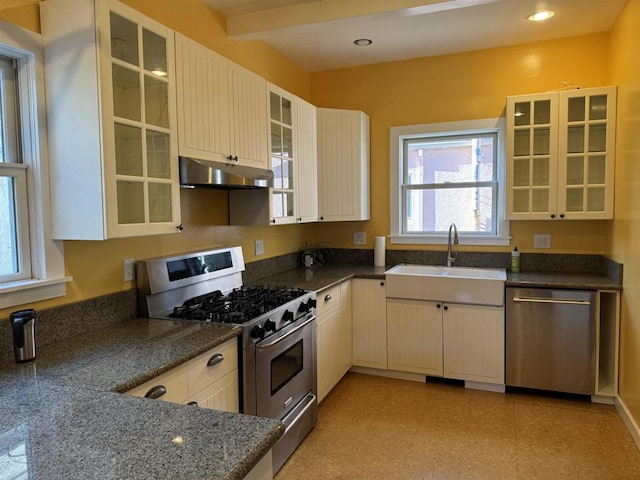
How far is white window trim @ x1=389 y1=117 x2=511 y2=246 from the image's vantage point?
362 cm

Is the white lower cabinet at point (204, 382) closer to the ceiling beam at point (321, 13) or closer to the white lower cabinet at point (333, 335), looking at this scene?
the white lower cabinet at point (333, 335)

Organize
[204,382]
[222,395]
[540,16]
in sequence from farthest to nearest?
[540,16] → [222,395] → [204,382]

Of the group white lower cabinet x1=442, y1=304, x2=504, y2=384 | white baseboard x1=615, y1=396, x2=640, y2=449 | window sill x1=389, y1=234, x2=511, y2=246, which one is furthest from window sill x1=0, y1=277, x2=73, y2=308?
white baseboard x1=615, y1=396, x2=640, y2=449

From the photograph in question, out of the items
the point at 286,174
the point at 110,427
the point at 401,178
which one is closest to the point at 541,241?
the point at 401,178

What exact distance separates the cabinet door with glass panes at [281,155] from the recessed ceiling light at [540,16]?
1.78 m

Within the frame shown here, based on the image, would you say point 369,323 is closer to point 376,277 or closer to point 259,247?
point 376,277

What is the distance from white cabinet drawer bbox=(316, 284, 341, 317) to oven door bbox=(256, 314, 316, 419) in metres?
0.18

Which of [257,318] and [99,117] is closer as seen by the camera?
[99,117]

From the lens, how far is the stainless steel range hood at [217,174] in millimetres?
2109

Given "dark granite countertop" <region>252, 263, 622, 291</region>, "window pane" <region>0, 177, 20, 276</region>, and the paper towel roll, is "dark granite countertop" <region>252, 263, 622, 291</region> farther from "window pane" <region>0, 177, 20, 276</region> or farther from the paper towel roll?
"window pane" <region>0, 177, 20, 276</region>

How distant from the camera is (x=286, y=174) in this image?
3.15 m

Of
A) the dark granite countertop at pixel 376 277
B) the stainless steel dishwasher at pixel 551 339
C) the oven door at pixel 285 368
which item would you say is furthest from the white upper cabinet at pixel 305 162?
the stainless steel dishwasher at pixel 551 339

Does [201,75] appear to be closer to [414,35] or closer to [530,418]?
[414,35]

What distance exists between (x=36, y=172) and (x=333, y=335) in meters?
2.14
